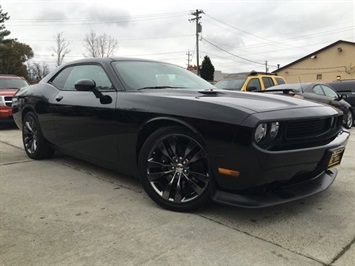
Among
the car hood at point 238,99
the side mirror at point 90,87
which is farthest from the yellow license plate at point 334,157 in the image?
the side mirror at point 90,87

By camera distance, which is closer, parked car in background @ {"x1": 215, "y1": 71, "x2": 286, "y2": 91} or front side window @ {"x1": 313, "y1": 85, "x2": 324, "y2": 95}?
front side window @ {"x1": 313, "y1": 85, "x2": 324, "y2": 95}

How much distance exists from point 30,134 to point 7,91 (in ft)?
15.7

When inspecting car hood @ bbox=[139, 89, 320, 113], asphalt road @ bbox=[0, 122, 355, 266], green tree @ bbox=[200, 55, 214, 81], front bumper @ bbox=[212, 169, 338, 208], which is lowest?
asphalt road @ bbox=[0, 122, 355, 266]

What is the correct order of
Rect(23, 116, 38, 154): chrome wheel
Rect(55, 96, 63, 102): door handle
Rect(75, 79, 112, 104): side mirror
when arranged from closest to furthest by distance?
Rect(75, 79, 112, 104): side mirror
Rect(55, 96, 63, 102): door handle
Rect(23, 116, 38, 154): chrome wheel

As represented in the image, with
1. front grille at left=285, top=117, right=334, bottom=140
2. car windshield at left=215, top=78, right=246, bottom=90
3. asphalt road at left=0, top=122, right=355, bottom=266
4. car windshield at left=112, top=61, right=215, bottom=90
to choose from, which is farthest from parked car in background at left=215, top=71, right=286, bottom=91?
front grille at left=285, top=117, right=334, bottom=140

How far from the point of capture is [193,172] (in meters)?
2.89

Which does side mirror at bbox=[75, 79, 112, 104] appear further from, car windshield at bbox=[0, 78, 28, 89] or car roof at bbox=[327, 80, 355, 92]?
car roof at bbox=[327, 80, 355, 92]

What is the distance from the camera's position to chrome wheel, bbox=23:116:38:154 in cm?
496

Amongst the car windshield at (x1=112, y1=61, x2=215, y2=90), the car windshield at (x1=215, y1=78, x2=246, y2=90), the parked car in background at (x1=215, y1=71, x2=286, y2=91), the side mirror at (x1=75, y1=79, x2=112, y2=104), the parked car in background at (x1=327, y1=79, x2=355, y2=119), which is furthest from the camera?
the parked car in background at (x1=327, y1=79, x2=355, y2=119)

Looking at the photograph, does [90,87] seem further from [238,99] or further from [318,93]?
[318,93]

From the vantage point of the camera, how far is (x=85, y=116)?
381 cm

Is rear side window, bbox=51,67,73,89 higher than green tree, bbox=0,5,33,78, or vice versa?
green tree, bbox=0,5,33,78

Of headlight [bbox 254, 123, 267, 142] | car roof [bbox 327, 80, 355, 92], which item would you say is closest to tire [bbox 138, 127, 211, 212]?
headlight [bbox 254, 123, 267, 142]

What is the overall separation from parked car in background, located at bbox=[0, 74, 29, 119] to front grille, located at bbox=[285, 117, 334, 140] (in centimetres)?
800
